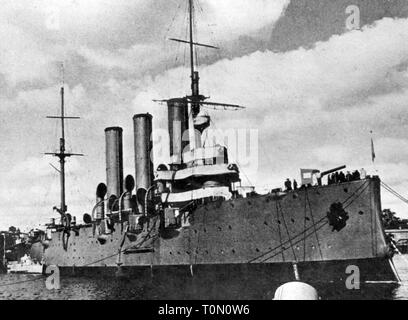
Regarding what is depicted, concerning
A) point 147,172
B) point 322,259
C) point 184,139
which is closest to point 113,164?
point 147,172

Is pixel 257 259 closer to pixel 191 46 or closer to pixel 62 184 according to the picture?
pixel 191 46

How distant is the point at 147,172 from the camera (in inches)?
947

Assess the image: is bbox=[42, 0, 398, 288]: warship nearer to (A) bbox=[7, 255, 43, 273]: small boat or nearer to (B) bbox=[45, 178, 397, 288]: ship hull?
(B) bbox=[45, 178, 397, 288]: ship hull

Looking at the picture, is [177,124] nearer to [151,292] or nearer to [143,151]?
[143,151]

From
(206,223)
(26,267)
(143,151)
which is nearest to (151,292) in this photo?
(206,223)

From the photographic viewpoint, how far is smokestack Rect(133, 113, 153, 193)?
78.6 feet

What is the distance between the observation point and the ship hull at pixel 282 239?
44.1 feet

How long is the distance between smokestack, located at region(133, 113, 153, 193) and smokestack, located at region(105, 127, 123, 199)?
2137 millimetres

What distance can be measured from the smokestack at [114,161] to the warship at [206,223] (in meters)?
0.05

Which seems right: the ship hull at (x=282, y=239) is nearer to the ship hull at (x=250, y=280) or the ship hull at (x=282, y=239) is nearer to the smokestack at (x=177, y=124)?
the ship hull at (x=250, y=280)

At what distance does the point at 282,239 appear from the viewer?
48.6 ft

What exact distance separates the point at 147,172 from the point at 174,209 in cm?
509

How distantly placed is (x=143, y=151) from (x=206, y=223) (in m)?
7.94

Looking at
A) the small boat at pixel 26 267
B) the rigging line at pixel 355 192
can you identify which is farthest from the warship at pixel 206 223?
the small boat at pixel 26 267
